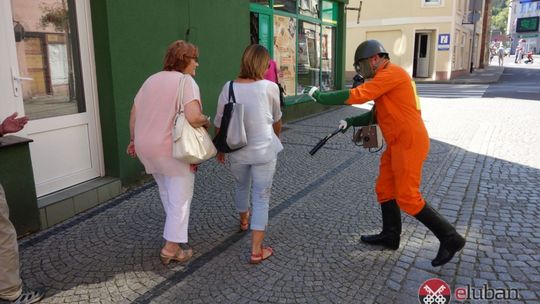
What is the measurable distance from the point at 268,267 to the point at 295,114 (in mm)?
7474

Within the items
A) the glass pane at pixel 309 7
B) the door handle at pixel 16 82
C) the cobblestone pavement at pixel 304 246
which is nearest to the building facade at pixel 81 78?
the door handle at pixel 16 82

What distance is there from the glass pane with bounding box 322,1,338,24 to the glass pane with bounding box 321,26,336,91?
22 cm

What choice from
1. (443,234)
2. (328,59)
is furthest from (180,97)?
(328,59)

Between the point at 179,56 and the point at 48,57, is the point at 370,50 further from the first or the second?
the point at 48,57

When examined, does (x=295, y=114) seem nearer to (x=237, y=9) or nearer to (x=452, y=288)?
(x=237, y=9)

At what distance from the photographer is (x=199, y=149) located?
3.22m

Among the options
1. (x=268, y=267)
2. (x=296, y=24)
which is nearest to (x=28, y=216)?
(x=268, y=267)

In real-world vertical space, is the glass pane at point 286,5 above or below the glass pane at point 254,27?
above

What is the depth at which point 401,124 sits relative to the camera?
3.22 m

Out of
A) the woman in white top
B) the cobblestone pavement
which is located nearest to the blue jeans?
the woman in white top

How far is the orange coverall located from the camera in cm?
319

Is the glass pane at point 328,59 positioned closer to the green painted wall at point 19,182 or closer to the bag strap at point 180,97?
the green painted wall at point 19,182

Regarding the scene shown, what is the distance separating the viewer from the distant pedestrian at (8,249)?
2686mm

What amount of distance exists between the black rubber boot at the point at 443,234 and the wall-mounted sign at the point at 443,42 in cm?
2342
